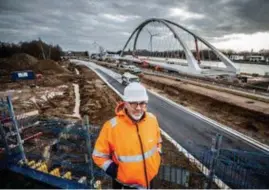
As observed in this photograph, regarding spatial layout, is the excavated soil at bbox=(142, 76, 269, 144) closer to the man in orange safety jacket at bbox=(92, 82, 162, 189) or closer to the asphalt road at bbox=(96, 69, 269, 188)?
the asphalt road at bbox=(96, 69, 269, 188)

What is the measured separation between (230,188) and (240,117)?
10.0 meters

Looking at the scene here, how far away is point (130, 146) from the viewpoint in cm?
272

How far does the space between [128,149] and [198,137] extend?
878 cm

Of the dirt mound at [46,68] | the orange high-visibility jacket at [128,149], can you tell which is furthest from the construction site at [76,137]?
the dirt mound at [46,68]

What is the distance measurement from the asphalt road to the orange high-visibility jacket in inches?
159

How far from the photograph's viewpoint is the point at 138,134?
277 centimetres

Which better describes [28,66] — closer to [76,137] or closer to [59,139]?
[76,137]

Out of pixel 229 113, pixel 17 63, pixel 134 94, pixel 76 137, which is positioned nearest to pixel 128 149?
pixel 134 94

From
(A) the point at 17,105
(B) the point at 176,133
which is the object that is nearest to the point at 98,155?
(B) the point at 176,133

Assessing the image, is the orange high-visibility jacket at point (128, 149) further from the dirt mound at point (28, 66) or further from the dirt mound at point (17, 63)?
the dirt mound at point (17, 63)

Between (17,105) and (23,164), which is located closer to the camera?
(23,164)

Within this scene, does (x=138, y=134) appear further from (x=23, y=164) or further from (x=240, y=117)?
(x=240, y=117)

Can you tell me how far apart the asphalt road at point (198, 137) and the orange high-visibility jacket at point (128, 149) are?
4.05m

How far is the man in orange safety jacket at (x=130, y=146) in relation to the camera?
2.74 meters
